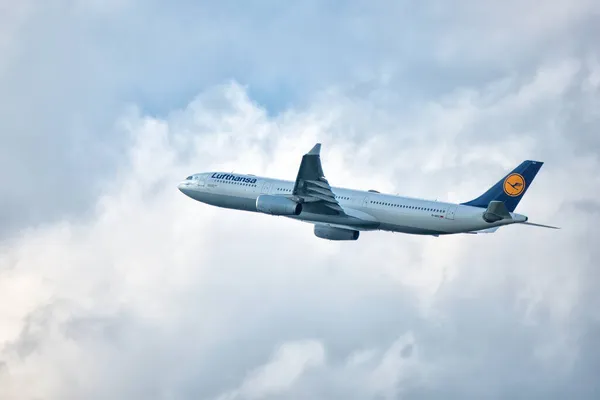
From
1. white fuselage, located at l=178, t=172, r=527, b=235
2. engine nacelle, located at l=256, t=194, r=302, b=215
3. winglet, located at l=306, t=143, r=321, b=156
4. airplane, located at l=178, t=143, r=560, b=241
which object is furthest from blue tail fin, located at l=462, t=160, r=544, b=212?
engine nacelle, located at l=256, t=194, r=302, b=215

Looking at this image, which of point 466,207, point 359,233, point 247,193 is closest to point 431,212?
point 466,207

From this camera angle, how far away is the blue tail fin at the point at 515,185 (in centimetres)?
6719

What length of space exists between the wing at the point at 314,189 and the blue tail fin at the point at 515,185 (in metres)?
10.9

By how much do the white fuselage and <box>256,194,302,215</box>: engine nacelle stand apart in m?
2.15

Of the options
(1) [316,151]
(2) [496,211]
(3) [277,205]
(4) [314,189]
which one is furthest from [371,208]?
(2) [496,211]

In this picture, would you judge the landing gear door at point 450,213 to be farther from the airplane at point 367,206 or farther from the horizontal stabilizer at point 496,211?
the horizontal stabilizer at point 496,211

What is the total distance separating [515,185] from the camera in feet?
221

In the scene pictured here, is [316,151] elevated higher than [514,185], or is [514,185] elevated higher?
[316,151]

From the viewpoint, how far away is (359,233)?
73312 millimetres

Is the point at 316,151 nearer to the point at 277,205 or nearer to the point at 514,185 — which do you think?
the point at 277,205

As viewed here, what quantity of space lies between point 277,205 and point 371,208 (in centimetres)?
681

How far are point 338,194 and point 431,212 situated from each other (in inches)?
311

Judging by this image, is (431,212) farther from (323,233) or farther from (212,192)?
(212,192)

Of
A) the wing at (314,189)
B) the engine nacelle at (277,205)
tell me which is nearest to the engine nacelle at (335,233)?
the wing at (314,189)
